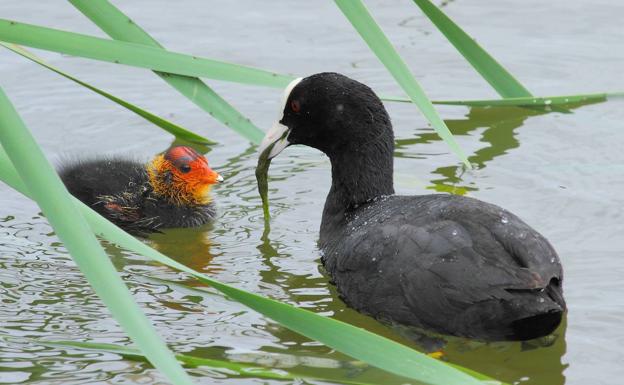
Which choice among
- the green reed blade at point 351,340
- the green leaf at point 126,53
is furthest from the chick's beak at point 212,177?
the green reed blade at point 351,340

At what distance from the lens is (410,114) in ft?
24.7

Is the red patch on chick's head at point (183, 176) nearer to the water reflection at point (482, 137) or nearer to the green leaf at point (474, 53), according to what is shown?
the water reflection at point (482, 137)

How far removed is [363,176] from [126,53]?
1470 mm

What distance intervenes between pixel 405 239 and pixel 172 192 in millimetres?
2118

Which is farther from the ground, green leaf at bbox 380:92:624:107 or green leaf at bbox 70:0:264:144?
green leaf at bbox 70:0:264:144

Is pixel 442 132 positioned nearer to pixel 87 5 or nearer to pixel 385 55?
pixel 385 55

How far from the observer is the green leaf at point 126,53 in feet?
13.5

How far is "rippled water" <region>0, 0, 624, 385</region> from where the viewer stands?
186 inches

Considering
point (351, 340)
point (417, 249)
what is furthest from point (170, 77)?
point (351, 340)

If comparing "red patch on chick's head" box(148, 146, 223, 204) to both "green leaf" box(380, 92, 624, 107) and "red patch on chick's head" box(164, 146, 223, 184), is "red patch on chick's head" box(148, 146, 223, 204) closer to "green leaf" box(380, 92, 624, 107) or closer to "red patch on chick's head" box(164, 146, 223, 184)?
"red patch on chick's head" box(164, 146, 223, 184)

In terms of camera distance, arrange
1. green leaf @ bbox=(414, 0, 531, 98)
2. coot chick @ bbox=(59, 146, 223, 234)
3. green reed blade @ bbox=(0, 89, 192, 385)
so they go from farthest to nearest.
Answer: coot chick @ bbox=(59, 146, 223, 234) < green leaf @ bbox=(414, 0, 531, 98) < green reed blade @ bbox=(0, 89, 192, 385)

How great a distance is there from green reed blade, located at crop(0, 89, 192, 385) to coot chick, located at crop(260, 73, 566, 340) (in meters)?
1.62

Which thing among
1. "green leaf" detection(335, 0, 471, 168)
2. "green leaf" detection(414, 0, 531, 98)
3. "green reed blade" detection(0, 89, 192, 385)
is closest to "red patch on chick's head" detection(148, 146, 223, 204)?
"green leaf" detection(414, 0, 531, 98)

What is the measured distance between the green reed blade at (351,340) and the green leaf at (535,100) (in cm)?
295
